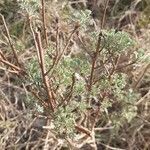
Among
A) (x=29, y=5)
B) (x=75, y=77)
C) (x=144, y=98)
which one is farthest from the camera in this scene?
(x=144, y=98)

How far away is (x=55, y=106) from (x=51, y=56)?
0.17m

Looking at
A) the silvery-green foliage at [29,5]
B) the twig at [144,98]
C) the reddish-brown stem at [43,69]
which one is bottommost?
the twig at [144,98]

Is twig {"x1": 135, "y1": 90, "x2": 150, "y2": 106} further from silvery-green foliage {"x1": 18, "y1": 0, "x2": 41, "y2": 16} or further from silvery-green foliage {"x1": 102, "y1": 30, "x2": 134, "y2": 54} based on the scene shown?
silvery-green foliage {"x1": 18, "y1": 0, "x2": 41, "y2": 16}

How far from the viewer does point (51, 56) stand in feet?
4.81

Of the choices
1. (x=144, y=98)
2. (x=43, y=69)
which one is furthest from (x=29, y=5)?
(x=144, y=98)

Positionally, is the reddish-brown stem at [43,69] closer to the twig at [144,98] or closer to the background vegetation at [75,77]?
the background vegetation at [75,77]

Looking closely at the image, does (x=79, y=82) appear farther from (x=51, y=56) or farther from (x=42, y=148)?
(x=42, y=148)

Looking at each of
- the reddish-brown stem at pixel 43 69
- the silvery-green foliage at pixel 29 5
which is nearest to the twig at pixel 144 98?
the reddish-brown stem at pixel 43 69

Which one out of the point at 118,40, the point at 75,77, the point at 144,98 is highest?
the point at 118,40

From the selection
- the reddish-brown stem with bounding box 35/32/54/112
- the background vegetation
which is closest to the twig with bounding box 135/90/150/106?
the background vegetation

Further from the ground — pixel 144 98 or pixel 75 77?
pixel 75 77

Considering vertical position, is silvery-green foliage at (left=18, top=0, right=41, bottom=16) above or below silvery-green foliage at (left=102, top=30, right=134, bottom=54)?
above

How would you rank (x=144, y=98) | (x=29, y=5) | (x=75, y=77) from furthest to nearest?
(x=144, y=98) < (x=75, y=77) < (x=29, y=5)

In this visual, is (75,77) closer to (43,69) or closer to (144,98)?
(43,69)
